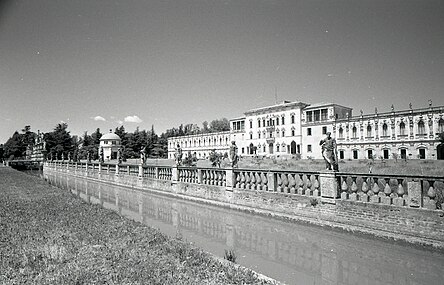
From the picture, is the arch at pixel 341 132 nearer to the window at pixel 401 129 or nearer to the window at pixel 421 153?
the window at pixel 401 129

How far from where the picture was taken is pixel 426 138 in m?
47.8

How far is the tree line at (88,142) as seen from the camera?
7488 centimetres

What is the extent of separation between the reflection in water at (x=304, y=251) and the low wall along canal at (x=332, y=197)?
1.38 feet

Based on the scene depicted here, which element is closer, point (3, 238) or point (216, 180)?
point (3, 238)

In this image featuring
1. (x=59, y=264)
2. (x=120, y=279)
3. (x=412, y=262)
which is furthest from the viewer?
(x=412, y=262)

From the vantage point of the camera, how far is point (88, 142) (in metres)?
98.2

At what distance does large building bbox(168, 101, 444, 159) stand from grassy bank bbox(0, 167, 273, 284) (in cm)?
4844

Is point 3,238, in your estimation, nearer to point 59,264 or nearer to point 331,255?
point 59,264

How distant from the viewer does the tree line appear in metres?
74.9

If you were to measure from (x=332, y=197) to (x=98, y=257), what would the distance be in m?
6.60

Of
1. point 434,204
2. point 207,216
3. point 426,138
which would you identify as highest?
point 426,138

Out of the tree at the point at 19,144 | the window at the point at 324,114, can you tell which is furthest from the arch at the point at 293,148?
the tree at the point at 19,144

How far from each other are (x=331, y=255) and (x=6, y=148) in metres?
119

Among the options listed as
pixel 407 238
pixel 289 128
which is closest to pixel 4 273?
pixel 407 238
